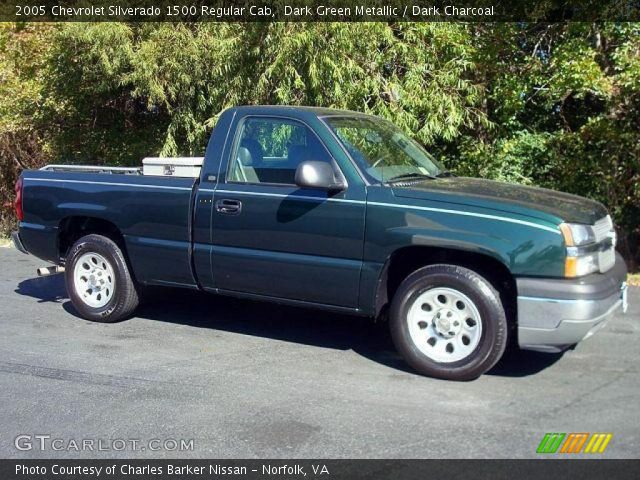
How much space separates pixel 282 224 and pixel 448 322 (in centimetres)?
149

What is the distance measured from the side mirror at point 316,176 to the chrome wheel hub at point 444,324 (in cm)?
106

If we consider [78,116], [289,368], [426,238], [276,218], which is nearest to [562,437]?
[426,238]

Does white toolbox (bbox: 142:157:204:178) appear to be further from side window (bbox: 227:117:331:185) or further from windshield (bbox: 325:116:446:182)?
windshield (bbox: 325:116:446:182)

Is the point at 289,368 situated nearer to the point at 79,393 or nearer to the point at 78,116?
the point at 79,393

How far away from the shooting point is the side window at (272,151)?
19.7 feet

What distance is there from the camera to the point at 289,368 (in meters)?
5.75

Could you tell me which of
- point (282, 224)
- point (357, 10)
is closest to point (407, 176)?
point (282, 224)

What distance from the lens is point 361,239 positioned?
18.3 ft

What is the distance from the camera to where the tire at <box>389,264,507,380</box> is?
5.23 meters

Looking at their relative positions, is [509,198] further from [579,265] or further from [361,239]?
[361,239]

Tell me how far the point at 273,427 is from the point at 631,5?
712 cm

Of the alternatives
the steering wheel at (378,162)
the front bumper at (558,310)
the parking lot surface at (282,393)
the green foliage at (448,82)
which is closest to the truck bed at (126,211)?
the parking lot surface at (282,393)

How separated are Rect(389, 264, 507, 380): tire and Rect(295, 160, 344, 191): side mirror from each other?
92 cm

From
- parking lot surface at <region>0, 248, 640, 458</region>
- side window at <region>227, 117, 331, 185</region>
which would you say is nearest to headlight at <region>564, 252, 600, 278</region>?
parking lot surface at <region>0, 248, 640, 458</region>
